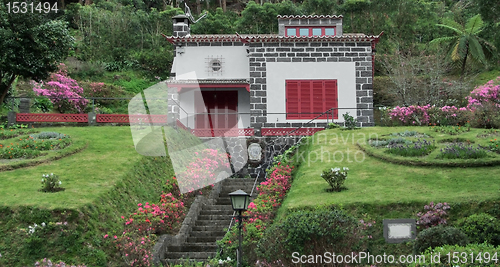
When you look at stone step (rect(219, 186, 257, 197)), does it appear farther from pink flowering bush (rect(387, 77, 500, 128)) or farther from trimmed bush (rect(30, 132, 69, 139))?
pink flowering bush (rect(387, 77, 500, 128))

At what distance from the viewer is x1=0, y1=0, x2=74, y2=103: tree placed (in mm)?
22469

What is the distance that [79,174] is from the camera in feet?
56.3

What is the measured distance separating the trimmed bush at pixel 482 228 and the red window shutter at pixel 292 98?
42.5 ft

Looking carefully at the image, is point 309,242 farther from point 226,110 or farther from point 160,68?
point 160,68

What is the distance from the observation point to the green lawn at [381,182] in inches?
547

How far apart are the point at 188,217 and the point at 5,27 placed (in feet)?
40.5

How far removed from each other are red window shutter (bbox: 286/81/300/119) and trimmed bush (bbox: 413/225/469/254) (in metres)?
13.5

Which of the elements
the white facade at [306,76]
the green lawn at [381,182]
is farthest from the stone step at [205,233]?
the white facade at [306,76]

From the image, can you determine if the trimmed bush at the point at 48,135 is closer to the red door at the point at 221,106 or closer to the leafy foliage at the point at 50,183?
the leafy foliage at the point at 50,183

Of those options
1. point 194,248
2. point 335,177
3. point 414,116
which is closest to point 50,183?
point 194,248

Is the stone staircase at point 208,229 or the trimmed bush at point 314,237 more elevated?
the trimmed bush at point 314,237

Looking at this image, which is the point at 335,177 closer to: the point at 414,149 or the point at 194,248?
the point at 414,149

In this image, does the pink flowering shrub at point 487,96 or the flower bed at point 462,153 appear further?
the pink flowering shrub at point 487,96

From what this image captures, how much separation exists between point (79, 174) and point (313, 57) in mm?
12415
